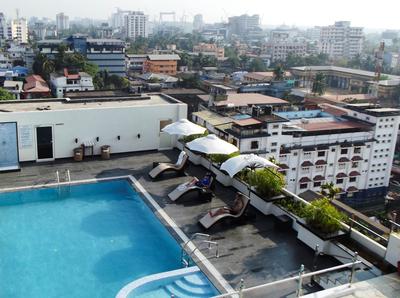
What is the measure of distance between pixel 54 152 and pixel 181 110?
4.98 metres

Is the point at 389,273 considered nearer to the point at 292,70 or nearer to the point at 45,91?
the point at 45,91

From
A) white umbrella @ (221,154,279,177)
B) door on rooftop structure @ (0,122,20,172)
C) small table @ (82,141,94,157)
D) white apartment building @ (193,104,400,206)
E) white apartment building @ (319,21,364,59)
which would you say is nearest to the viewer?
white umbrella @ (221,154,279,177)

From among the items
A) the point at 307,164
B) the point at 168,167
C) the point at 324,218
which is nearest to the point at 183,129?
the point at 168,167

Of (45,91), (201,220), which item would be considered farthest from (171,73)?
(201,220)

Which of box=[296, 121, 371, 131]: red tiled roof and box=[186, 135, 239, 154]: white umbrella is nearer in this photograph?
box=[186, 135, 239, 154]: white umbrella

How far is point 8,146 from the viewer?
14.5 metres

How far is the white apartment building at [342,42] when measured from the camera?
170875 mm

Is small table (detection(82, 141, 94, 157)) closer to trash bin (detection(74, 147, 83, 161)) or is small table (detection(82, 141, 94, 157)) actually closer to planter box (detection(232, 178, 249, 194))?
trash bin (detection(74, 147, 83, 161))

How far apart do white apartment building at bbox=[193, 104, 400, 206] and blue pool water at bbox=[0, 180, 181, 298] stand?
2150 centimetres

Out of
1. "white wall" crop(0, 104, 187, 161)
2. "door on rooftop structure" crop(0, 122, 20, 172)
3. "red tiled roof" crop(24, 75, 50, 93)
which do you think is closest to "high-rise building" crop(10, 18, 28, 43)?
"red tiled roof" crop(24, 75, 50, 93)

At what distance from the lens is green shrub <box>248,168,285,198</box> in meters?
11.5

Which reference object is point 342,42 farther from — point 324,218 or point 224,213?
point 324,218

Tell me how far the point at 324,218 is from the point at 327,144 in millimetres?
30049

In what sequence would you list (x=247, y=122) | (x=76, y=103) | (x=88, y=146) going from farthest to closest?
(x=247, y=122) < (x=76, y=103) < (x=88, y=146)
